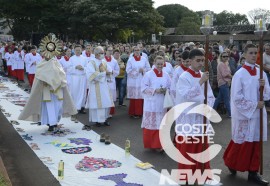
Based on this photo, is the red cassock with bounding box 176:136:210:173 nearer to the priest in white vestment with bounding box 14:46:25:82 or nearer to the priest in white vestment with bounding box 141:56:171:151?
the priest in white vestment with bounding box 141:56:171:151

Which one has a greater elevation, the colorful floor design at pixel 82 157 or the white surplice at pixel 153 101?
the white surplice at pixel 153 101

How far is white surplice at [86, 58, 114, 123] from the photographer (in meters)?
10.1

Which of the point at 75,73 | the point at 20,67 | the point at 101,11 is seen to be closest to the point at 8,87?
the point at 20,67

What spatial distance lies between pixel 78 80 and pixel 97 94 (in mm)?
2268

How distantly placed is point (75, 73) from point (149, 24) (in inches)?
1098

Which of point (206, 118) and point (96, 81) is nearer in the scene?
point (206, 118)

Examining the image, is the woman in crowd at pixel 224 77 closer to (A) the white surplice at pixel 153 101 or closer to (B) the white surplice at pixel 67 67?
(A) the white surplice at pixel 153 101

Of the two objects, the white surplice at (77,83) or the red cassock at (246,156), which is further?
the white surplice at (77,83)

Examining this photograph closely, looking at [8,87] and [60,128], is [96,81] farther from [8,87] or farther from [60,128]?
[8,87]

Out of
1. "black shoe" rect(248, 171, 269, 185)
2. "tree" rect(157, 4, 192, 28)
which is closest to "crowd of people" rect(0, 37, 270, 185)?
"black shoe" rect(248, 171, 269, 185)

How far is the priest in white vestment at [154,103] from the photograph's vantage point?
775cm

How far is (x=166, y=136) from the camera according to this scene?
26.2 feet

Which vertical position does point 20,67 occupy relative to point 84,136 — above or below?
above

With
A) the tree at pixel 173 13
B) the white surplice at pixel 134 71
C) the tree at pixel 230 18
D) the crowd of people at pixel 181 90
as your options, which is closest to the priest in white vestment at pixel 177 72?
the crowd of people at pixel 181 90
